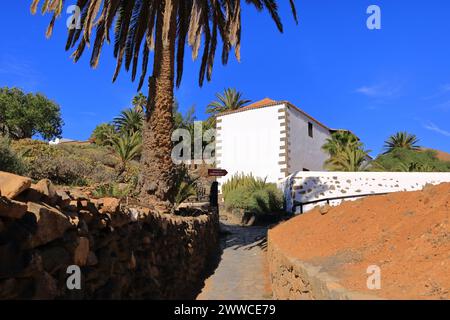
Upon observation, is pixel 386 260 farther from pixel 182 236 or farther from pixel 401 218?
pixel 182 236

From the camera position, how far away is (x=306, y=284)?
14.1 ft

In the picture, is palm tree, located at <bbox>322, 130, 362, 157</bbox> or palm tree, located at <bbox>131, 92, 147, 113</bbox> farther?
palm tree, located at <bbox>131, 92, 147, 113</bbox>

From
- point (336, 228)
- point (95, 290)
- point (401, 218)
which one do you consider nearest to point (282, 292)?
point (336, 228)

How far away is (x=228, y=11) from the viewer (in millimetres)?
11602

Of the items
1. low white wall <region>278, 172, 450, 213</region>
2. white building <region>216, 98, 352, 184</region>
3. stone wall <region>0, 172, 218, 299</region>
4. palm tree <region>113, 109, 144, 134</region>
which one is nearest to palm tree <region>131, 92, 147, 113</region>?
palm tree <region>113, 109, 144, 134</region>

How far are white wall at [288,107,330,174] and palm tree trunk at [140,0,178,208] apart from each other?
16.3m

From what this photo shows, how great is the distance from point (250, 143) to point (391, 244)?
2269 centimetres

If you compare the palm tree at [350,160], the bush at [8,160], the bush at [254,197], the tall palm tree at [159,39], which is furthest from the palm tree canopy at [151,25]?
the palm tree at [350,160]

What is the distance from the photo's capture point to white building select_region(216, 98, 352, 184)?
25.6 m

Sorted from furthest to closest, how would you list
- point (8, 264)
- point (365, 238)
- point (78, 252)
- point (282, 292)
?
1. point (282, 292)
2. point (365, 238)
3. point (78, 252)
4. point (8, 264)

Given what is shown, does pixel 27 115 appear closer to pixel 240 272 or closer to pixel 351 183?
pixel 351 183

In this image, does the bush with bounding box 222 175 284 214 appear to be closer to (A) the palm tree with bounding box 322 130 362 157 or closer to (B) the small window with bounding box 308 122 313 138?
(B) the small window with bounding box 308 122 313 138

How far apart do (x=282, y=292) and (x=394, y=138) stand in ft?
122

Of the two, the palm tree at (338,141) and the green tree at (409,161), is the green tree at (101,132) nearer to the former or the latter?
the palm tree at (338,141)
